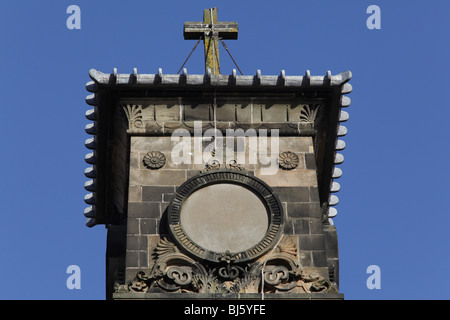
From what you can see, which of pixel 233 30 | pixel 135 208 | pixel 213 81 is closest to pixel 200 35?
pixel 233 30

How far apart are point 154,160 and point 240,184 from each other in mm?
1916

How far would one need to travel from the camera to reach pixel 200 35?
38.6 m

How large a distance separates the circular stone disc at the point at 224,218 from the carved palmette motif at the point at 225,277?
0.44 meters

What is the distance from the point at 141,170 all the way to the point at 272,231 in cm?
313

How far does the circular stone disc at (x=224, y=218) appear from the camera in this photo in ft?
112

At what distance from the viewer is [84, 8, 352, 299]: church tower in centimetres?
3369

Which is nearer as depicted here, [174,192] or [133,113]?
[174,192]

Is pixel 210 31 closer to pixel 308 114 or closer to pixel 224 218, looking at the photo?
pixel 308 114

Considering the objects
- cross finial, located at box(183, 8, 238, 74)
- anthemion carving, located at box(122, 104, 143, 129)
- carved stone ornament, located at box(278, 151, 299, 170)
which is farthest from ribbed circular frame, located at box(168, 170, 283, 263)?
cross finial, located at box(183, 8, 238, 74)

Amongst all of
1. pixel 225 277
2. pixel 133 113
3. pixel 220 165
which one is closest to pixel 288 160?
pixel 220 165

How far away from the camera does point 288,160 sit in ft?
116

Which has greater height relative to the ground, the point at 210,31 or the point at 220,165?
the point at 210,31

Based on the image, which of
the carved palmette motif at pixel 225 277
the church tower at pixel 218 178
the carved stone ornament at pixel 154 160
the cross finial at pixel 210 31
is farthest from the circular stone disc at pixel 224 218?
Answer: the cross finial at pixel 210 31

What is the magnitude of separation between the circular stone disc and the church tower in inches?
0.8
